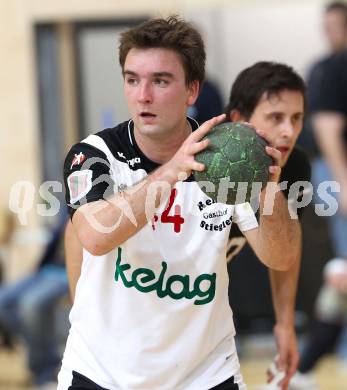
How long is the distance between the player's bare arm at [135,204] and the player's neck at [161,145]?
0.40m

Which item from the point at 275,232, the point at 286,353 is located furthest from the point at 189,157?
the point at 286,353

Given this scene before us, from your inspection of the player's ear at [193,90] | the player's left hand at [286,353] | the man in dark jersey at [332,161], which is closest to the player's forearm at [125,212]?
the player's ear at [193,90]

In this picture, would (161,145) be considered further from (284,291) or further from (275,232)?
(284,291)

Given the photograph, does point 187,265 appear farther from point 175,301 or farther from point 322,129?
point 322,129

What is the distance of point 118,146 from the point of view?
437 cm

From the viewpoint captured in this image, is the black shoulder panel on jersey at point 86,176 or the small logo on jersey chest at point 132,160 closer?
the black shoulder panel on jersey at point 86,176

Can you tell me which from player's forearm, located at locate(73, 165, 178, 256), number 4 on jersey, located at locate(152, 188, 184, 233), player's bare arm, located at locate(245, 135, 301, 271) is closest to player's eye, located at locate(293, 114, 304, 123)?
player's bare arm, located at locate(245, 135, 301, 271)

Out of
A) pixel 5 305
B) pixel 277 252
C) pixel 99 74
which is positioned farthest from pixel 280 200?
pixel 99 74

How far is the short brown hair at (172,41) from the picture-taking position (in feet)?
13.7

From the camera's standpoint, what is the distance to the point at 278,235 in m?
4.26

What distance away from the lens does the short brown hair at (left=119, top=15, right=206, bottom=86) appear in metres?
4.17

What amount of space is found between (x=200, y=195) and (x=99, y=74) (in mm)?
8177

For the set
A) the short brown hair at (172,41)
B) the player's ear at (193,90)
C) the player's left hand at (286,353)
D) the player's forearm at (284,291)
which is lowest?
the player's left hand at (286,353)

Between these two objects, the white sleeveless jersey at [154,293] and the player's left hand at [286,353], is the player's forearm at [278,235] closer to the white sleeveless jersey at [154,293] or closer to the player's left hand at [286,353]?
the white sleeveless jersey at [154,293]
